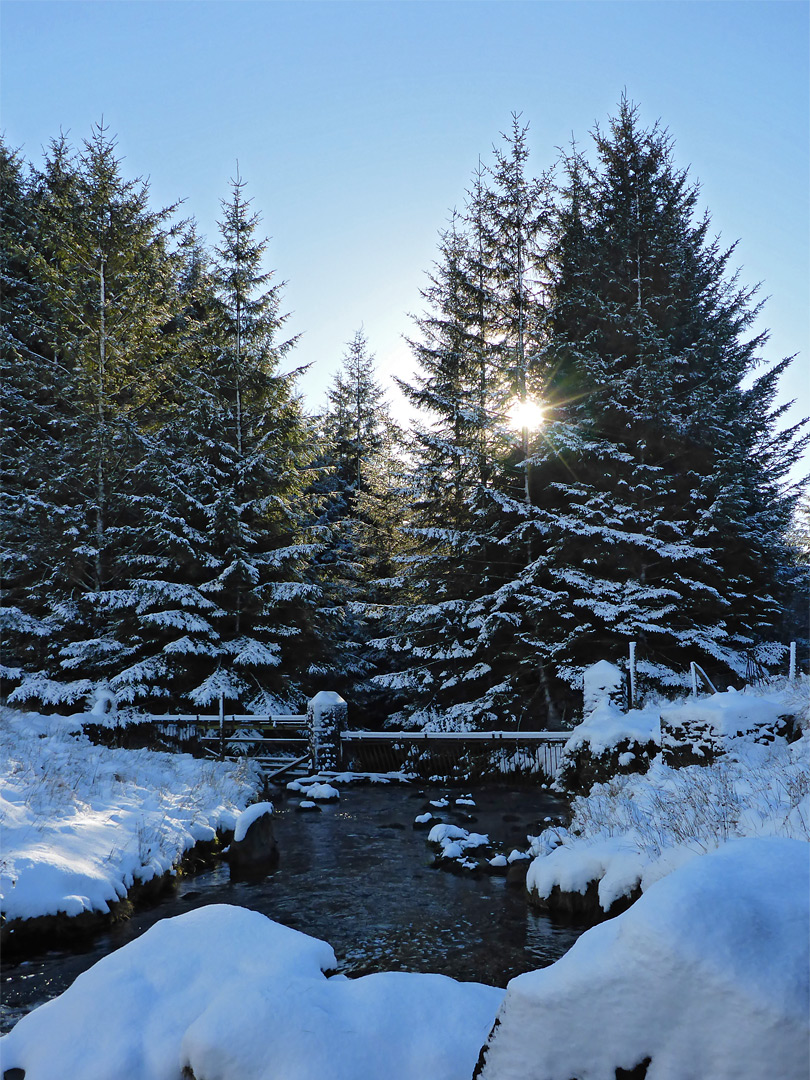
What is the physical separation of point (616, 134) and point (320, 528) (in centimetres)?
1699

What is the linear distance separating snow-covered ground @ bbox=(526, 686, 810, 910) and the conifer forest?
304 inches

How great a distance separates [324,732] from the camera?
1698 centimetres

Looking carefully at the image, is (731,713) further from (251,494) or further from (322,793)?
(251,494)

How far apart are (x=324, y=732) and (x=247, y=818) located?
738cm

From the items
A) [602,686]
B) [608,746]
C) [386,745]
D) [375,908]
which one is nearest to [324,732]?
[386,745]

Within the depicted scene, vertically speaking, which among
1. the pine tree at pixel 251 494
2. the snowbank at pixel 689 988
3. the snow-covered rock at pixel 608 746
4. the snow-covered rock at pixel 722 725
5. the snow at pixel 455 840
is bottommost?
the snow at pixel 455 840

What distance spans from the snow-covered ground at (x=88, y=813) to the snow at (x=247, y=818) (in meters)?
Answer: 0.61

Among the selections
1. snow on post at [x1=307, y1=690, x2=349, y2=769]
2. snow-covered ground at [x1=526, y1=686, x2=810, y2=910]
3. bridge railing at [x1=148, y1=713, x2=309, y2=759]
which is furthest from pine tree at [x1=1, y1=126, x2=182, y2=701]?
snow-covered ground at [x1=526, y1=686, x2=810, y2=910]

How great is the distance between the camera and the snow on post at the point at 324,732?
16875mm

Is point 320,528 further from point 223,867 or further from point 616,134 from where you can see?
point 616,134

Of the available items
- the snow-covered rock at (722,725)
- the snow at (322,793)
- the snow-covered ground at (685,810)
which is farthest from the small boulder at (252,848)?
the snow-covered rock at (722,725)

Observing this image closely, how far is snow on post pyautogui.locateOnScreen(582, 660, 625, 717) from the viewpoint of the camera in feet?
48.1

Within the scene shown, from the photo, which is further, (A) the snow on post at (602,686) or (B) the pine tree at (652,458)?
(B) the pine tree at (652,458)

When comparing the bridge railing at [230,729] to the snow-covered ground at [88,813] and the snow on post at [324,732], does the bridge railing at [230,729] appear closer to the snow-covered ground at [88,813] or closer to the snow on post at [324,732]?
the snow on post at [324,732]
